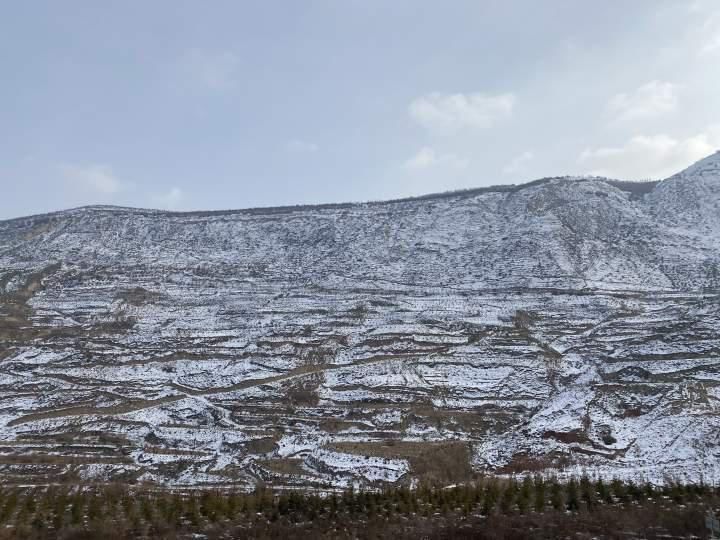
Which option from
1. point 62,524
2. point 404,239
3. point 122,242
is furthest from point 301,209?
point 62,524

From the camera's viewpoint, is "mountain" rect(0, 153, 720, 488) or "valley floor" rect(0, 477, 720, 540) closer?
"valley floor" rect(0, 477, 720, 540)

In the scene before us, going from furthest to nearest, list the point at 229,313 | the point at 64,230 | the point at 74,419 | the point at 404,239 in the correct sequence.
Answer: the point at 64,230, the point at 404,239, the point at 229,313, the point at 74,419

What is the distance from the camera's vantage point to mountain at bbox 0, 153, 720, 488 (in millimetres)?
19516

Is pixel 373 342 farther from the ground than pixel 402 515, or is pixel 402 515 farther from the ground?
pixel 373 342

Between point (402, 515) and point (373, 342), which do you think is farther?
point (373, 342)

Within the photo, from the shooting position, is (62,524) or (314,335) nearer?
(62,524)

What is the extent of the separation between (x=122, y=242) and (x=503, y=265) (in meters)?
37.3

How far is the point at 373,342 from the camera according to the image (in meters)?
30.9

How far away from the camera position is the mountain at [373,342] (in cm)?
1952

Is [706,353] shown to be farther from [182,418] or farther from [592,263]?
[182,418]

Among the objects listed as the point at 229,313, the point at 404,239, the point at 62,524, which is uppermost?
the point at 404,239

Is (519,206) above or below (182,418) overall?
above

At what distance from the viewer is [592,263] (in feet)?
137

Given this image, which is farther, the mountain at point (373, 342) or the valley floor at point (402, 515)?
the mountain at point (373, 342)
